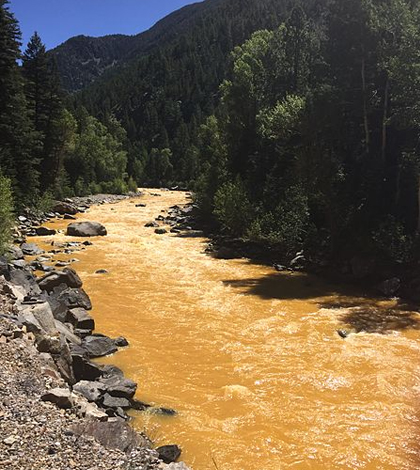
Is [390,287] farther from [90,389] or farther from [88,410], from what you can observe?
[88,410]

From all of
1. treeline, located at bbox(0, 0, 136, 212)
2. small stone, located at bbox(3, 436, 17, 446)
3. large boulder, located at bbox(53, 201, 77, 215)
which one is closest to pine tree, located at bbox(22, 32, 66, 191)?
treeline, located at bbox(0, 0, 136, 212)

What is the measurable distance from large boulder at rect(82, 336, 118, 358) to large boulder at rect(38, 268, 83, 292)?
5575 mm

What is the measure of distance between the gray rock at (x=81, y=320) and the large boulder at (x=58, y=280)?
3808 mm

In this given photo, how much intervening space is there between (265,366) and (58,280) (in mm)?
9981

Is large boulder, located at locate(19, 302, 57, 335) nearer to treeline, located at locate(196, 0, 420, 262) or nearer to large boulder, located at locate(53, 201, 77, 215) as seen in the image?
treeline, located at locate(196, 0, 420, 262)

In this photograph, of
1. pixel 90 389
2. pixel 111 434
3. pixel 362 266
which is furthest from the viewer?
pixel 362 266

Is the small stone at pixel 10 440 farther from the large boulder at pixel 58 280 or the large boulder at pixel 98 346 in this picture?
the large boulder at pixel 58 280

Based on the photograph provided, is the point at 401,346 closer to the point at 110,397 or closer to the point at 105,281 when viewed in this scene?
the point at 110,397

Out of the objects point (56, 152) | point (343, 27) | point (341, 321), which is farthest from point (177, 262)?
point (56, 152)

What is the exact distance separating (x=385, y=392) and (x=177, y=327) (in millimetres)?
7127

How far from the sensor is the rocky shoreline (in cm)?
666

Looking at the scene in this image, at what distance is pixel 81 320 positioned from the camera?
14.9 metres

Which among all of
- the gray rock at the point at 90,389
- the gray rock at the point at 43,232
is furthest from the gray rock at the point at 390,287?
the gray rock at the point at 43,232

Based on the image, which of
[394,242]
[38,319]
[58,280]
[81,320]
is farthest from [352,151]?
[38,319]
